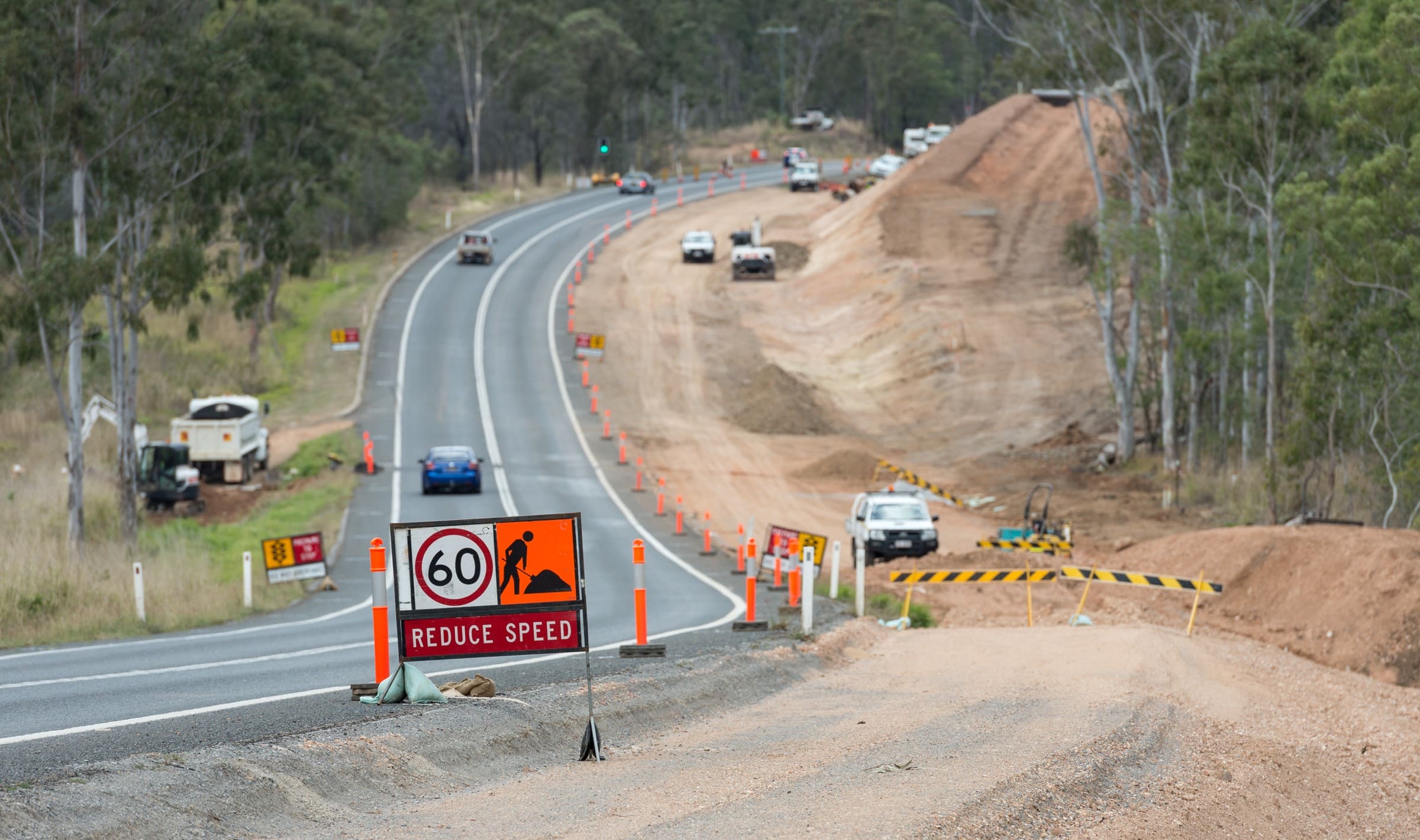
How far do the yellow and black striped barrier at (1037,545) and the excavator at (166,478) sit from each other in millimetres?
21735

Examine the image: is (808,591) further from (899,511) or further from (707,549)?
(707,549)

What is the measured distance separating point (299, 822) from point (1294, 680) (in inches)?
520

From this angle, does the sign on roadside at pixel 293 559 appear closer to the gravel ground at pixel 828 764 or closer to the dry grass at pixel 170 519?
the dry grass at pixel 170 519

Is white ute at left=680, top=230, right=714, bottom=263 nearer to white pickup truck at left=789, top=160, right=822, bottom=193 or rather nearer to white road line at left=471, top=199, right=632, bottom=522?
white road line at left=471, top=199, right=632, bottom=522

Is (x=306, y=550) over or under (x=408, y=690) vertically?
under

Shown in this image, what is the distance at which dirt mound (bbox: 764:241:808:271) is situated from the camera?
74625 mm

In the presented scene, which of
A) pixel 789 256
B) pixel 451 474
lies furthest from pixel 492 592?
pixel 789 256

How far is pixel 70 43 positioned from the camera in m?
32.8

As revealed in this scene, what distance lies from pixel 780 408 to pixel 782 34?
80418 millimetres

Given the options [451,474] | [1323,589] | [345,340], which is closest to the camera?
[1323,589]

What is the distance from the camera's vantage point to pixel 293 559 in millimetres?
27375

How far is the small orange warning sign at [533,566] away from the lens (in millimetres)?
11477

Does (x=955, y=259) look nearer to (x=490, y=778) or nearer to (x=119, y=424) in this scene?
(x=119, y=424)

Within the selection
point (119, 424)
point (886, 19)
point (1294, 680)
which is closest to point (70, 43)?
point (119, 424)
